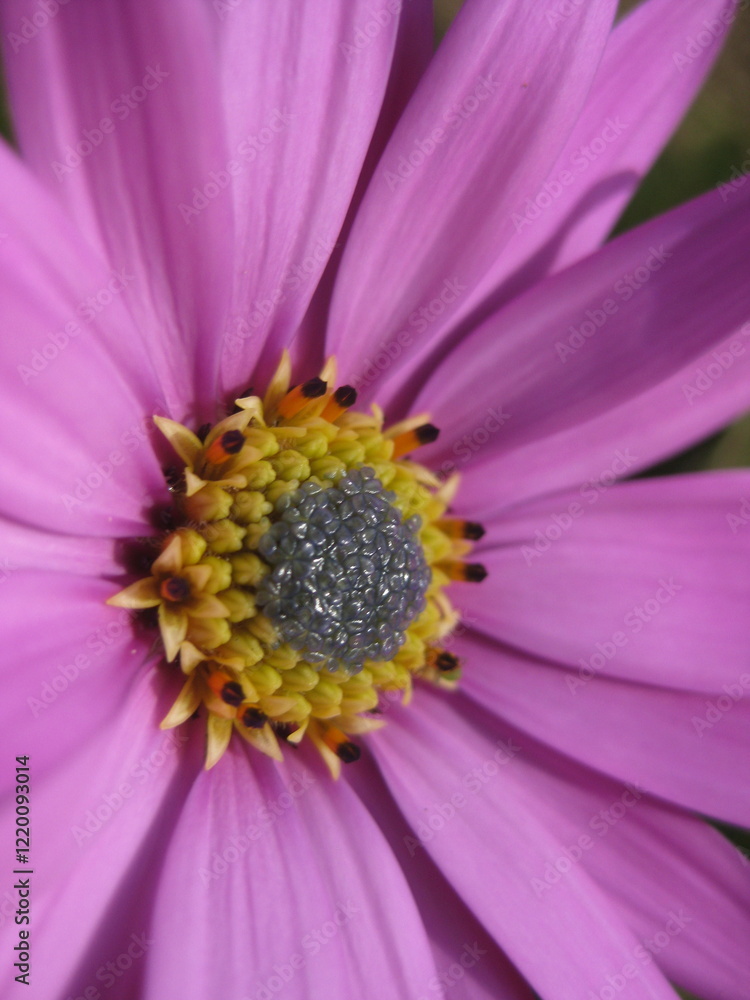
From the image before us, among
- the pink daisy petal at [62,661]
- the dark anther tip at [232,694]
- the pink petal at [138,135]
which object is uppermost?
the pink petal at [138,135]

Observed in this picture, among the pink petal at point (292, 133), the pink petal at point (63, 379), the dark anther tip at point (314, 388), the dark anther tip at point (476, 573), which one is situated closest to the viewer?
the pink petal at point (63, 379)

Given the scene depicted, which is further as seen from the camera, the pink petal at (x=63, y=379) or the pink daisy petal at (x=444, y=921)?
the pink daisy petal at (x=444, y=921)

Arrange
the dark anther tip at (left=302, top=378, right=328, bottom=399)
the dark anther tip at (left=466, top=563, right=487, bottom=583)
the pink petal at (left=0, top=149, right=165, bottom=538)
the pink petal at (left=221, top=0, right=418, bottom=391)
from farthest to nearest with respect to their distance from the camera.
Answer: the dark anther tip at (left=466, top=563, right=487, bottom=583), the dark anther tip at (left=302, top=378, right=328, bottom=399), the pink petal at (left=221, top=0, right=418, bottom=391), the pink petal at (left=0, top=149, right=165, bottom=538)

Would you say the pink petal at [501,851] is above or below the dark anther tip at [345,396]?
below

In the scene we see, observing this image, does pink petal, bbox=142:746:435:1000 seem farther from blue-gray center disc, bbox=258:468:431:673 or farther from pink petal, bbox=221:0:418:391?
pink petal, bbox=221:0:418:391

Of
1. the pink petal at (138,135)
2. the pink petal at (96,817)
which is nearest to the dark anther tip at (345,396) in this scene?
the pink petal at (138,135)

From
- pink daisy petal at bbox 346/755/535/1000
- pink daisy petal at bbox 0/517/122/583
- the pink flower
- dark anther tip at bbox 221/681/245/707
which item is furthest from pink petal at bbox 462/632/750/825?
pink daisy petal at bbox 0/517/122/583

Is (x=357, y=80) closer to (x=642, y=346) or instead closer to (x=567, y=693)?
(x=642, y=346)

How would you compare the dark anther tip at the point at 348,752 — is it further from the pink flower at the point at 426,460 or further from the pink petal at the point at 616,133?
the pink petal at the point at 616,133
